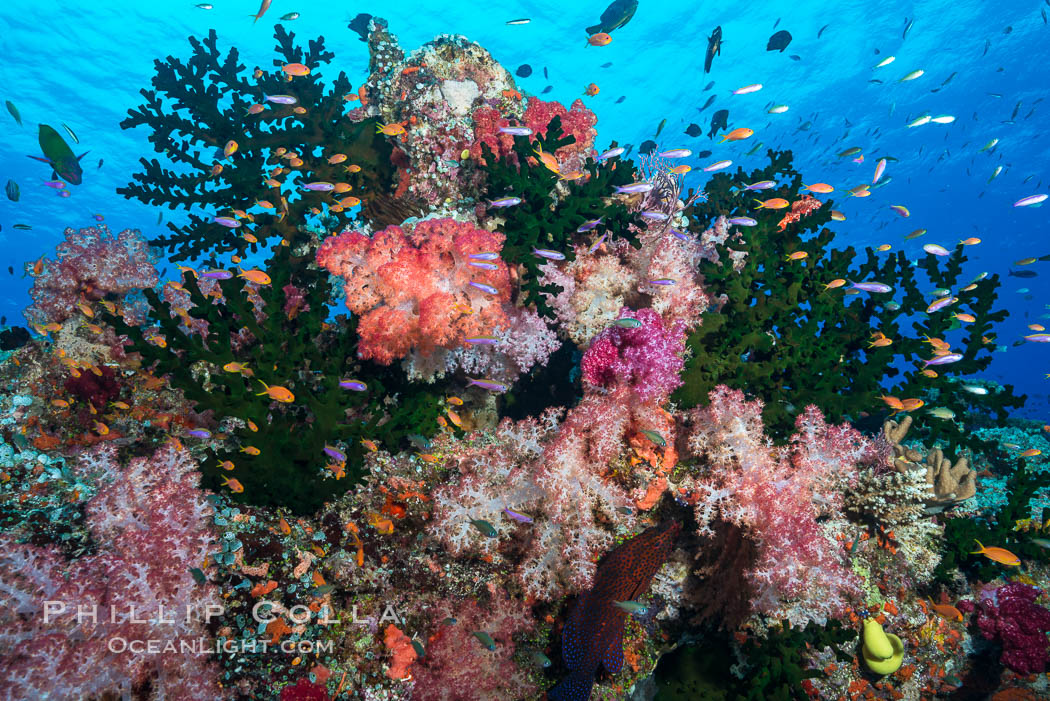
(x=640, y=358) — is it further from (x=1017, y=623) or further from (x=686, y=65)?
(x=686, y=65)

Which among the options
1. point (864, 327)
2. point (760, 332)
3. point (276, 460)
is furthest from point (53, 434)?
point (864, 327)

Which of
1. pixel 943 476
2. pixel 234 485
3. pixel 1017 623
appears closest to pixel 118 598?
pixel 234 485

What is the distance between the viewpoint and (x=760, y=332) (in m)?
A: 5.12

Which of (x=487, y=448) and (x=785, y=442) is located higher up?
(x=785, y=442)

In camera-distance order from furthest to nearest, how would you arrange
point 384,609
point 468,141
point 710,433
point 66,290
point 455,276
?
point 468,141
point 66,290
point 455,276
point 710,433
point 384,609

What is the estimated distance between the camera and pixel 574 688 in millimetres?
3424

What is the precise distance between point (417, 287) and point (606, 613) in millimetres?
3847

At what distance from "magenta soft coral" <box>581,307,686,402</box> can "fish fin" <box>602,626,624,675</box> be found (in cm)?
210

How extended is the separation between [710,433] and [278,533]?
13.7 ft

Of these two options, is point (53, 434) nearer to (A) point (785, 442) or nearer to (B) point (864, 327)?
(A) point (785, 442)

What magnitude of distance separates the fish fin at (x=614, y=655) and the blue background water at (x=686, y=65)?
30.3m

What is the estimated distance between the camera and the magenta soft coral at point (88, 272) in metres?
6.48

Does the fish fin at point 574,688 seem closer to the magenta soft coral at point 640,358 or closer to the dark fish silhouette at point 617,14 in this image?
the magenta soft coral at point 640,358

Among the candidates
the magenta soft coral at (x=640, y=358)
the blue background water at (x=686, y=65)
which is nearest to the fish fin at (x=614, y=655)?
the magenta soft coral at (x=640, y=358)
